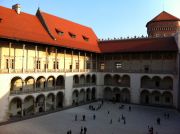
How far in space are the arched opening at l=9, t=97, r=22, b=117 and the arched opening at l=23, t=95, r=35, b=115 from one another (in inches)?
34.9

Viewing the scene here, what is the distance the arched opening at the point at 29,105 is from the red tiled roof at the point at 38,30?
8.80 m

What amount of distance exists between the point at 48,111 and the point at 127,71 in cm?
1840

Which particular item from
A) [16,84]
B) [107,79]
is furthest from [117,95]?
[16,84]

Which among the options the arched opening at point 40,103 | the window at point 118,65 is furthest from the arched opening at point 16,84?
the window at point 118,65

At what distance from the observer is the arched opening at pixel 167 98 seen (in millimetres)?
41781

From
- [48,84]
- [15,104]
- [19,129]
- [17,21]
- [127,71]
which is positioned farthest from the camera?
[127,71]

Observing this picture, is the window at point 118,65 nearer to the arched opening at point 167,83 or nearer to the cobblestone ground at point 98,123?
the arched opening at point 167,83

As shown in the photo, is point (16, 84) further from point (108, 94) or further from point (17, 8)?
point (108, 94)

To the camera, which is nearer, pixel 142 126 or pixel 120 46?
pixel 142 126

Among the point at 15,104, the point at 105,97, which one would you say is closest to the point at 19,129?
the point at 15,104

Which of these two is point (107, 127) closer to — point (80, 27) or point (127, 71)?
point (127, 71)

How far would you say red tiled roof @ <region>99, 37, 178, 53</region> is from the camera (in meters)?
41.7

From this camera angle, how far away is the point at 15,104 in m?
31.7

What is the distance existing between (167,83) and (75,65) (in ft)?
58.8
